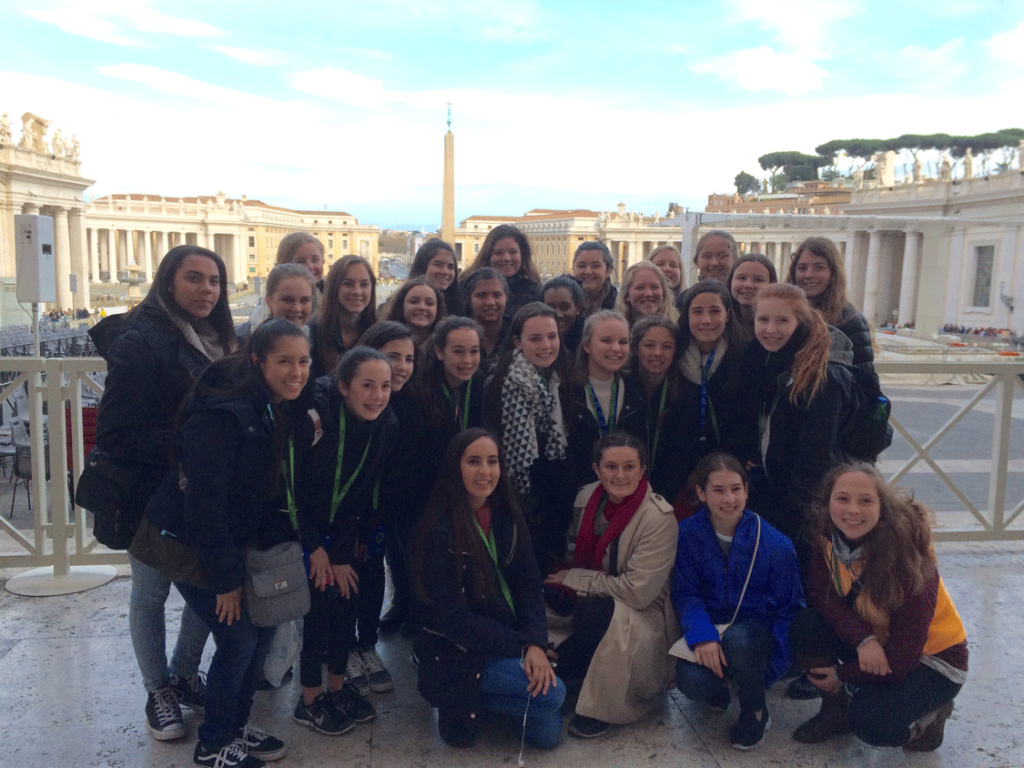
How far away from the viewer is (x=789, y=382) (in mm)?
2754

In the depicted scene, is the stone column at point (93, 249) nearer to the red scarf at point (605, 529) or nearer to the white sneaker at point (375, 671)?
the white sneaker at point (375, 671)

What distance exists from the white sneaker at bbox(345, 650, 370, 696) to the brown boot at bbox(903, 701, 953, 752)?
74.0 inches

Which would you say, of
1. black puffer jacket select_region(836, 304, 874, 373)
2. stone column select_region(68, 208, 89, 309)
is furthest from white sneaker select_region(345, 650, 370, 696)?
stone column select_region(68, 208, 89, 309)

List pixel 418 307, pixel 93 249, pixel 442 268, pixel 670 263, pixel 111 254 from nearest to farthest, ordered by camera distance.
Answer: pixel 418 307, pixel 442 268, pixel 670 263, pixel 93 249, pixel 111 254

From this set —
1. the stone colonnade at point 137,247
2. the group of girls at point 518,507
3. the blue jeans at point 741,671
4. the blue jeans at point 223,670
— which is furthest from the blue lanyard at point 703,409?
the stone colonnade at point 137,247

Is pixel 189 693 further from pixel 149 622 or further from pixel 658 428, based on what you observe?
pixel 658 428

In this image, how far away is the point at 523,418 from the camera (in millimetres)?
2879

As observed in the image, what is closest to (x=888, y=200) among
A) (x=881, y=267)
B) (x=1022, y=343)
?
(x=881, y=267)

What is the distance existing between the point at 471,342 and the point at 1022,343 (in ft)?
92.8

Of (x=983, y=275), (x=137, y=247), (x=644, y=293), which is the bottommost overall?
(x=644, y=293)

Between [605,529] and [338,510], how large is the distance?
978 millimetres

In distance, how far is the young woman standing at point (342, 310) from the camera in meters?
3.21

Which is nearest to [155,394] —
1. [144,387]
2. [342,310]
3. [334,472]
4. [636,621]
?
[144,387]

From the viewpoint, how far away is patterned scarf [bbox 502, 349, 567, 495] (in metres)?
2.87
